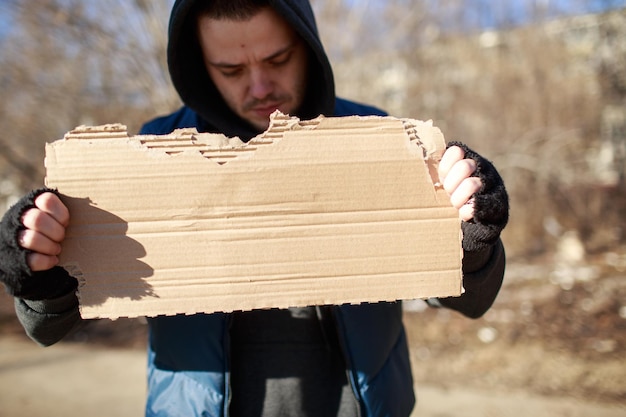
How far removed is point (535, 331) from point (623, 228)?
3.42 metres

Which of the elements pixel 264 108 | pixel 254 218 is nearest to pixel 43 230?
pixel 254 218

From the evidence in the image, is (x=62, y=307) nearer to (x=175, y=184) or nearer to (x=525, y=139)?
(x=175, y=184)

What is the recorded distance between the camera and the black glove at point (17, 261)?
35.6 inches

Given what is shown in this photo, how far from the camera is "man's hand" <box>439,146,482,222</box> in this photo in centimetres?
97

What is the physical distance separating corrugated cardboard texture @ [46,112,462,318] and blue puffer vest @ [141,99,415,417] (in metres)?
0.33

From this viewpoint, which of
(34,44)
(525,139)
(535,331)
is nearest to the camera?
(535,331)

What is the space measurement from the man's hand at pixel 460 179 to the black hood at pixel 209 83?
648 millimetres

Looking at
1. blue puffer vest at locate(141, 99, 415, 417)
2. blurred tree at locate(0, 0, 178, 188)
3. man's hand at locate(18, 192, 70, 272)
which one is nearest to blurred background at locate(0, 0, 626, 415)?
blurred tree at locate(0, 0, 178, 188)

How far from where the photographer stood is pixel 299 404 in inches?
52.7

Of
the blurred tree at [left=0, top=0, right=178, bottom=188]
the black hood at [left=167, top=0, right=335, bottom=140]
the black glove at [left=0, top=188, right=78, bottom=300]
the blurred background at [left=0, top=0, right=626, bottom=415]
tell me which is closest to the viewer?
the black glove at [left=0, top=188, right=78, bottom=300]

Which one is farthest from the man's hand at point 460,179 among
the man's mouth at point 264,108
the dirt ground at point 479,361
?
the dirt ground at point 479,361

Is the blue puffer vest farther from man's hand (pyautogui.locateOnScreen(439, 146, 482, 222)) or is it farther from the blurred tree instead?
the blurred tree

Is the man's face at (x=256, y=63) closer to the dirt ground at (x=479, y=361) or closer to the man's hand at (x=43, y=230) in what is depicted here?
the man's hand at (x=43, y=230)

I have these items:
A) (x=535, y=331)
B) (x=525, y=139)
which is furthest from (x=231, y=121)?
(x=525, y=139)
